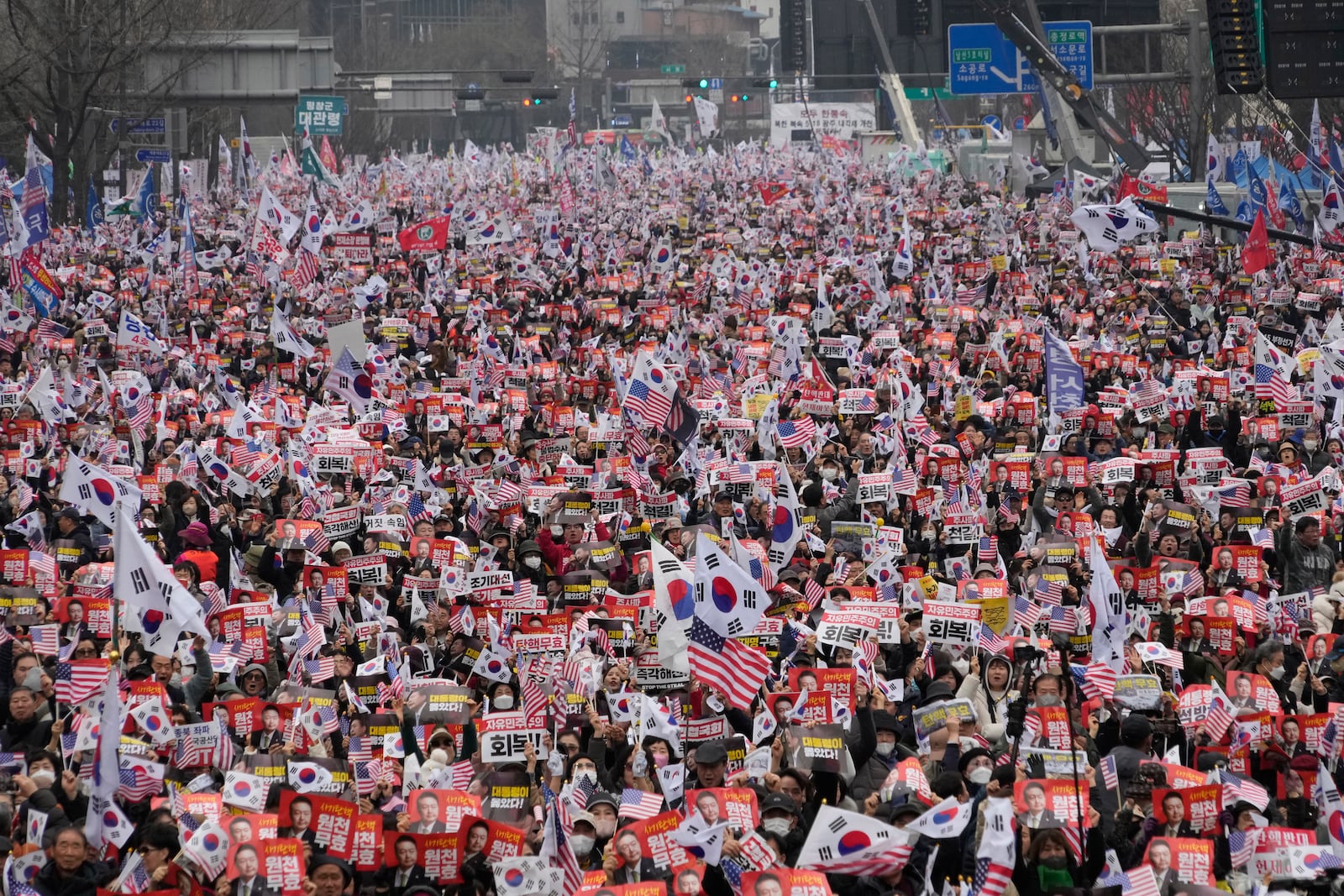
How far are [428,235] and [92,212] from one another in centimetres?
1934

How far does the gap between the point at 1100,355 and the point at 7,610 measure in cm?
1446

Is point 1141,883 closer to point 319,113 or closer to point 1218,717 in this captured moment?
point 1218,717

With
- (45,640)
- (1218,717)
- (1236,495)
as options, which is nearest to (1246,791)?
(1218,717)

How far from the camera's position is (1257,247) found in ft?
93.7

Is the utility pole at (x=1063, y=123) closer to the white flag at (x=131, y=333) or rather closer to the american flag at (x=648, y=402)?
the white flag at (x=131, y=333)

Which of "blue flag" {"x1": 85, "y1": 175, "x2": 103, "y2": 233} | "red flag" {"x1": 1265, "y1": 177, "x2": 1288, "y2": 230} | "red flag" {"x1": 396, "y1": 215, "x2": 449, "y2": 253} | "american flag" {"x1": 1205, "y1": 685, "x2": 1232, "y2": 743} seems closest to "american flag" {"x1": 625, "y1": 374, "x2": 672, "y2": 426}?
"american flag" {"x1": 1205, "y1": 685, "x2": 1232, "y2": 743}

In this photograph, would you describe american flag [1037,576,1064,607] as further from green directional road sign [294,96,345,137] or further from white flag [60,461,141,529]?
green directional road sign [294,96,345,137]

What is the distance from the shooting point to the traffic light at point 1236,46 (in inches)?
1027

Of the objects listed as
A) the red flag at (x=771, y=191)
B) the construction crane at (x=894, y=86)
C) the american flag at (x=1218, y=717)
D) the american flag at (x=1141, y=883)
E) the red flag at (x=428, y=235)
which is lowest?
the american flag at (x=1141, y=883)

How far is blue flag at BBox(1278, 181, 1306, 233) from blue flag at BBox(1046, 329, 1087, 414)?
1390 centimetres

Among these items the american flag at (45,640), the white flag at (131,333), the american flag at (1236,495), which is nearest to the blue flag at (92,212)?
the white flag at (131,333)

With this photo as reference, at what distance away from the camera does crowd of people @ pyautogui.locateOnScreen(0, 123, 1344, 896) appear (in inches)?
359

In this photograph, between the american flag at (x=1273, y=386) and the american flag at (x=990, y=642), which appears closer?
the american flag at (x=990, y=642)

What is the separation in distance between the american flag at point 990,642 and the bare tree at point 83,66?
31052 millimetres
